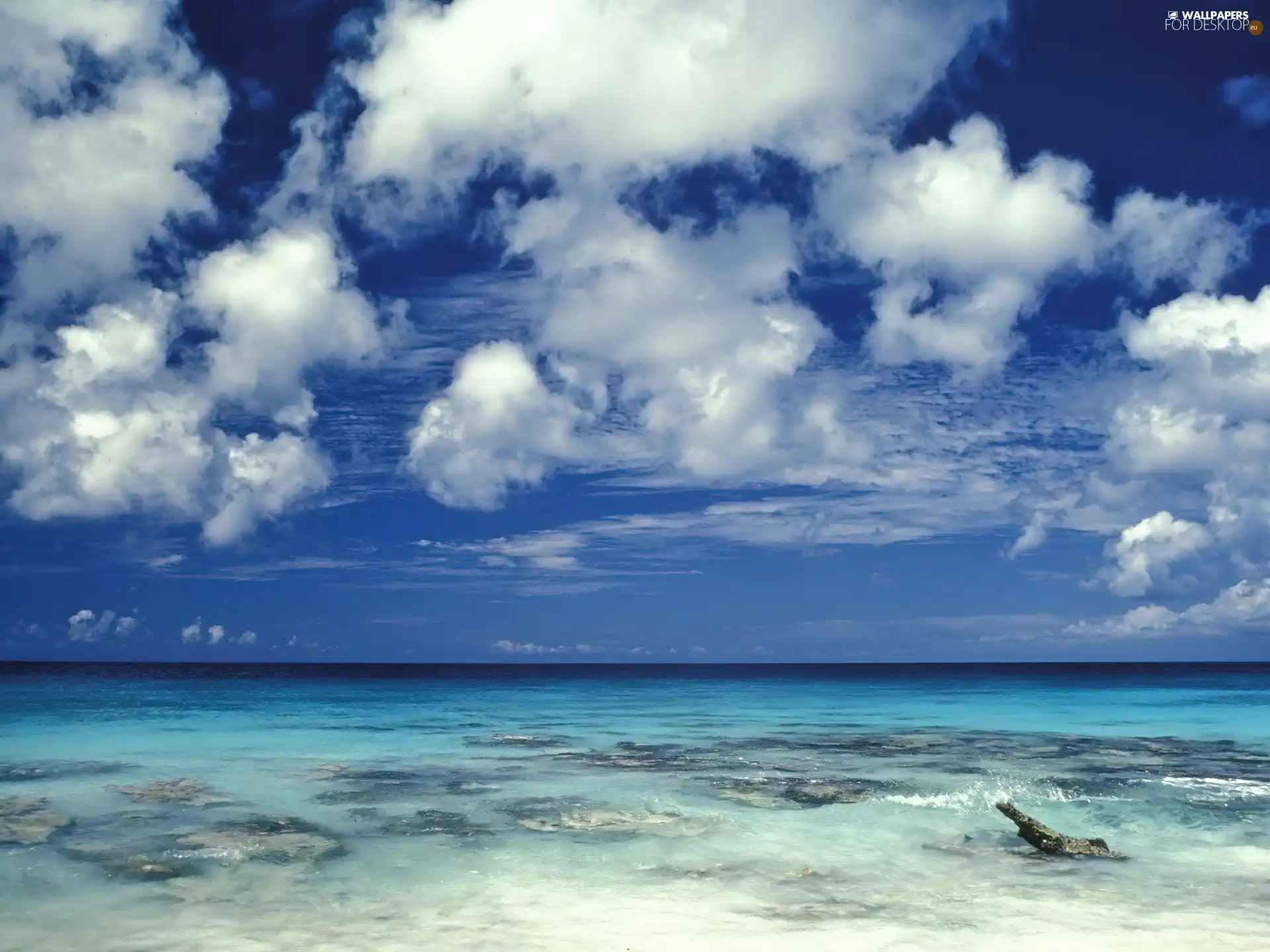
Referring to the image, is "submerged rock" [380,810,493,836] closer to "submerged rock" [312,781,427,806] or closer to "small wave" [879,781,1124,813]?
"submerged rock" [312,781,427,806]

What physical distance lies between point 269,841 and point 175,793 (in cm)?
543

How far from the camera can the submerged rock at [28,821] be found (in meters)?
14.0

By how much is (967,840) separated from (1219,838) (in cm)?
368

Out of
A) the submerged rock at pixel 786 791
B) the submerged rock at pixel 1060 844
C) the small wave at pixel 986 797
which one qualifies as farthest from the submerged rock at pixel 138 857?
the small wave at pixel 986 797

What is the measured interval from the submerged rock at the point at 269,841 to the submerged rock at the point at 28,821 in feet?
7.13

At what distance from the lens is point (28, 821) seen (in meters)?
15.3

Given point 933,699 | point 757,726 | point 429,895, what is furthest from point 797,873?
point 933,699

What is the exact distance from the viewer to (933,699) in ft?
186

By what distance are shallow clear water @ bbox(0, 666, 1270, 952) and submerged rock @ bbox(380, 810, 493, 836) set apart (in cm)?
6

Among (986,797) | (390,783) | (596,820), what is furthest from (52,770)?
(986,797)

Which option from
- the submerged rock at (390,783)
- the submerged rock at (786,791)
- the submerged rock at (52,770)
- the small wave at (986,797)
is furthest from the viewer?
the submerged rock at (52,770)

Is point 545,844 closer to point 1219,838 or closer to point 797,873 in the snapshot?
point 797,873

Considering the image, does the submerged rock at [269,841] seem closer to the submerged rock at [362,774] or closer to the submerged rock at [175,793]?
the submerged rock at [175,793]

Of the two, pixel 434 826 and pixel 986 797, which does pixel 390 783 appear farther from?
pixel 986 797
